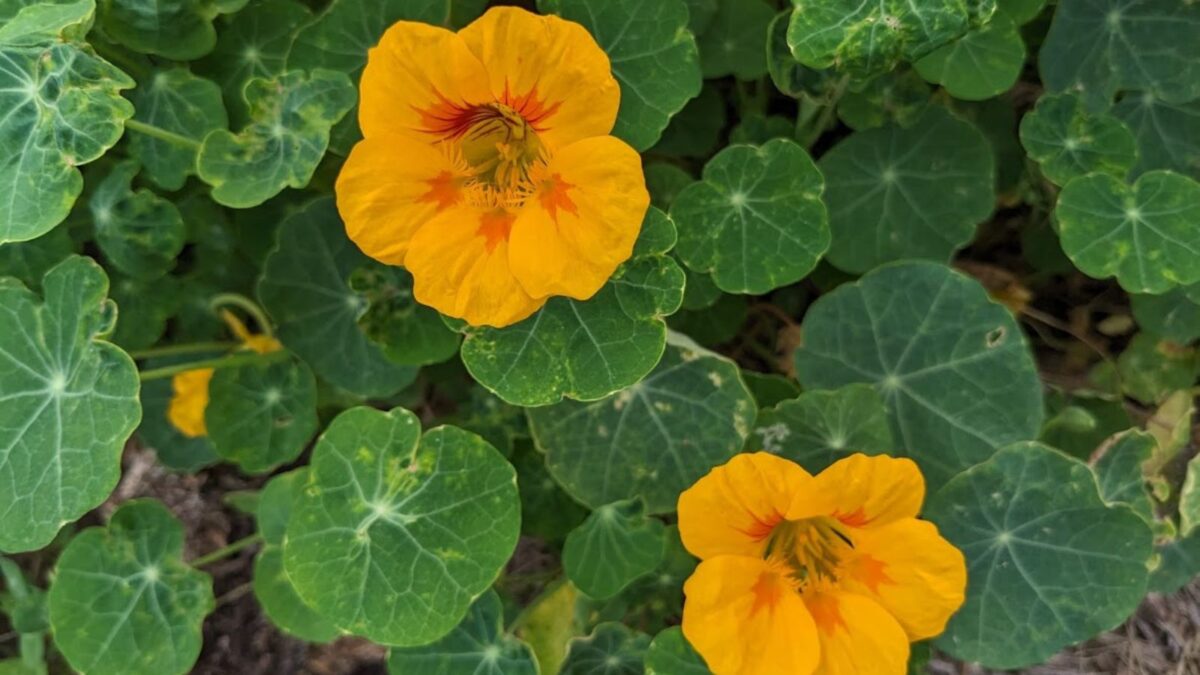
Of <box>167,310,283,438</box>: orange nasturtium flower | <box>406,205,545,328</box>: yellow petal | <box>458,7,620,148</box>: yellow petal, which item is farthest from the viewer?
<box>167,310,283,438</box>: orange nasturtium flower

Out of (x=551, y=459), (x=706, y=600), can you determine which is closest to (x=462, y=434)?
(x=551, y=459)

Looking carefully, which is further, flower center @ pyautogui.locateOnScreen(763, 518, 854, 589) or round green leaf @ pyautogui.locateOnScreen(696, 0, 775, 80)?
round green leaf @ pyautogui.locateOnScreen(696, 0, 775, 80)

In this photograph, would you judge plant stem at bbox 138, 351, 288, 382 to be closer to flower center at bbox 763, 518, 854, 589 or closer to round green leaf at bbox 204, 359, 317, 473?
round green leaf at bbox 204, 359, 317, 473

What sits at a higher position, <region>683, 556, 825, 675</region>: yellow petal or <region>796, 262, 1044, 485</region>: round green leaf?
<region>796, 262, 1044, 485</region>: round green leaf

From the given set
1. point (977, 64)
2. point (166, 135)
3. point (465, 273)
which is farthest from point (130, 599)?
point (977, 64)

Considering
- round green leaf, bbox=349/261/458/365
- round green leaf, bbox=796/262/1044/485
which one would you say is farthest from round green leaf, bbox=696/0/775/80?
round green leaf, bbox=349/261/458/365

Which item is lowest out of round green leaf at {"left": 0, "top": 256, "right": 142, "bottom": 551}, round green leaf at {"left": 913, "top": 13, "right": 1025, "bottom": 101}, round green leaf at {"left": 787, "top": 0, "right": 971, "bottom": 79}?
round green leaf at {"left": 0, "top": 256, "right": 142, "bottom": 551}

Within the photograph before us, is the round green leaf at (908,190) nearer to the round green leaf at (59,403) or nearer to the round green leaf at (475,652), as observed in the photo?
the round green leaf at (475,652)
